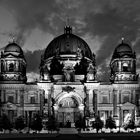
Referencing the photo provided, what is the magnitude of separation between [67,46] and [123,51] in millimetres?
16100

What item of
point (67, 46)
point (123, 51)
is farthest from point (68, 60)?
point (123, 51)

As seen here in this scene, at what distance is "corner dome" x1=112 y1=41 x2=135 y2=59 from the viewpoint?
10938cm

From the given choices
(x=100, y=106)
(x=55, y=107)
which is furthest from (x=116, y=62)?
(x=55, y=107)

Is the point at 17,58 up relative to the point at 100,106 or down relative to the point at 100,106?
up

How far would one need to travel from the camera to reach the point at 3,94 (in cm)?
10481

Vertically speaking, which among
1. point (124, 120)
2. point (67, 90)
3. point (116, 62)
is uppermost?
point (116, 62)

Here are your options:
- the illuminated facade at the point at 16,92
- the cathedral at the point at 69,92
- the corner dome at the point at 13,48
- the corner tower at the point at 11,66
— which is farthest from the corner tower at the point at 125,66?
the corner dome at the point at 13,48

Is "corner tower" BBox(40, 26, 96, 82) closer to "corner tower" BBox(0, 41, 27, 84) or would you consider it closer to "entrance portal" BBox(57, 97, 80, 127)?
"entrance portal" BBox(57, 97, 80, 127)

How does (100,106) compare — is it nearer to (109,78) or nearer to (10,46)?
(109,78)

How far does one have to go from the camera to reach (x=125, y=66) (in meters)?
110

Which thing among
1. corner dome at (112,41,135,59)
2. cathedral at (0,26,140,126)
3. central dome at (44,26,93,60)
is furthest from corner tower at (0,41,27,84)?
corner dome at (112,41,135,59)

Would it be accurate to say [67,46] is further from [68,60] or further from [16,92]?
[16,92]

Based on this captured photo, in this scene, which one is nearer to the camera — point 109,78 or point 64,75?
point 64,75

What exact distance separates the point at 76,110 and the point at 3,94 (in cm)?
1729
